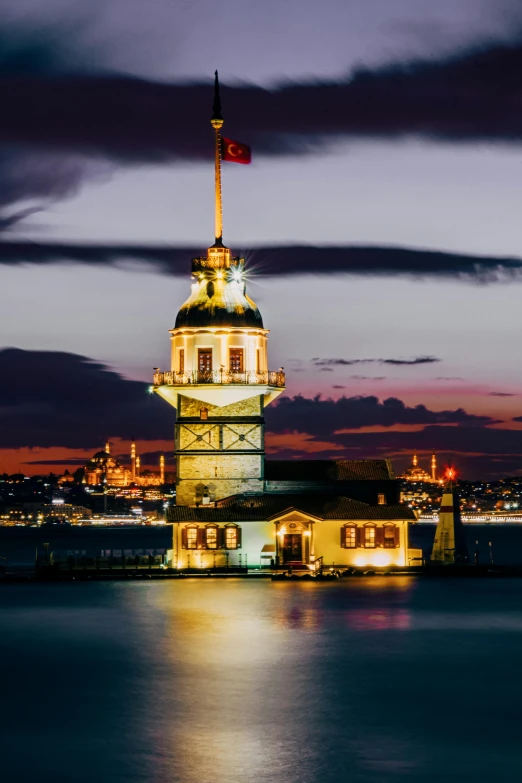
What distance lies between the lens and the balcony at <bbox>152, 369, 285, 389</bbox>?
84812 millimetres

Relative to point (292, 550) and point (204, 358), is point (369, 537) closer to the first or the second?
point (292, 550)

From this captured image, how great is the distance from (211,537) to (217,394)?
25.8 ft

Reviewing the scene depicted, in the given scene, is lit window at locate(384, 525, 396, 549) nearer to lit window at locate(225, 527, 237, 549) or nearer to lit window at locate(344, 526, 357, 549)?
lit window at locate(344, 526, 357, 549)

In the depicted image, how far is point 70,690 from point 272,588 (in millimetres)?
29920

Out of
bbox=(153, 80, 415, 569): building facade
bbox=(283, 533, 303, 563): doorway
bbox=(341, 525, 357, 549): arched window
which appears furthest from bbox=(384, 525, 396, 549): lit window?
bbox=(283, 533, 303, 563): doorway

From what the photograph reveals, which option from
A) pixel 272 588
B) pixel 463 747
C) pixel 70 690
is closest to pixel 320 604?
pixel 272 588

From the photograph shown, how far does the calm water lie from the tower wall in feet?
18.0

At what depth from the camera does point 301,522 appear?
274 ft

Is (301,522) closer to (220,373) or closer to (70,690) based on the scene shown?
(220,373)

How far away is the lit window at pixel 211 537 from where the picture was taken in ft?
274

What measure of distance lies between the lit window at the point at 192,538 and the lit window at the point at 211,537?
25.7 inches

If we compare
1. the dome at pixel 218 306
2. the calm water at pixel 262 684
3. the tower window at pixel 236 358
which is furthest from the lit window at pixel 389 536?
the dome at pixel 218 306

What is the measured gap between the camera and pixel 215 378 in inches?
3339

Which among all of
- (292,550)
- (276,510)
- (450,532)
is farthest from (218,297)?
(450,532)
